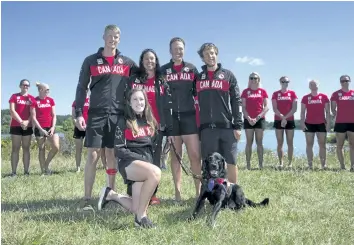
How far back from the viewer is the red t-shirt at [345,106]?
10578mm

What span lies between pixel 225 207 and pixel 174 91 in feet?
6.64

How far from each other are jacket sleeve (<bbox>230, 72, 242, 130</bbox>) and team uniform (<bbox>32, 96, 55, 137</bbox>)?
6.73m

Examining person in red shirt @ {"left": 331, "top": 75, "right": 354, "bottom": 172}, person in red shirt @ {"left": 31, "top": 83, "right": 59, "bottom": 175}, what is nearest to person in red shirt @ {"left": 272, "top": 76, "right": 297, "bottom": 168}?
person in red shirt @ {"left": 331, "top": 75, "right": 354, "bottom": 172}

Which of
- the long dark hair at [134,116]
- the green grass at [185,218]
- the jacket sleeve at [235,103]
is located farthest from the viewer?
the jacket sleeve at [235,103]

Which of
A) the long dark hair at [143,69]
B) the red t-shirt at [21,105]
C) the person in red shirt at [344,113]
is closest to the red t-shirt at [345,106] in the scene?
the person in red shirt at [344,113]

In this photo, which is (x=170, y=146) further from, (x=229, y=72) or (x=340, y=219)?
(x=340, y=219)

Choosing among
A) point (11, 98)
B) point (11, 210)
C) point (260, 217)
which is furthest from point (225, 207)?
point (11, 98)

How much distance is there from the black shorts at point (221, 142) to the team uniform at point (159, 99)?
637 mm

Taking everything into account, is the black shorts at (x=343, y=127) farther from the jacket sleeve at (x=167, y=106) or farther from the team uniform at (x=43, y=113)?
the team uniform at (x=43, y=113)

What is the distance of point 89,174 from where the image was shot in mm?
5895

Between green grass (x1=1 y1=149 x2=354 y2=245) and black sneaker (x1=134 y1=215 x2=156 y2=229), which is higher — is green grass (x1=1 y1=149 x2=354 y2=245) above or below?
below

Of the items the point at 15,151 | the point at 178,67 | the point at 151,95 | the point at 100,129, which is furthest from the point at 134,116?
the point at 15,151

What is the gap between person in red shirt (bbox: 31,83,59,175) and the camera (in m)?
10.6

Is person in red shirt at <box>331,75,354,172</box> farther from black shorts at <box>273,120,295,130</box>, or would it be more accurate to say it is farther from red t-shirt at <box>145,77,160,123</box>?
red t-shirt at <box>145,77,160,123</box>
